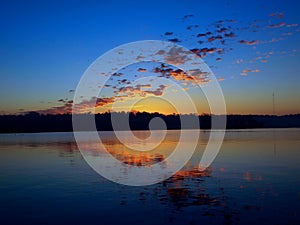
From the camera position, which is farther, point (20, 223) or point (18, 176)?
point (18, 176)

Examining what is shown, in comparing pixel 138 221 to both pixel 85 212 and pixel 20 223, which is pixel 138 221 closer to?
pixel 85 212

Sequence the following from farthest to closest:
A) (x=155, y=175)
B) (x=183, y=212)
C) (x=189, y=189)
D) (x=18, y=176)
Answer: (x=18, y=176)
(x=155, y=175)
(x=189, y=189)
(x=183, y=212)

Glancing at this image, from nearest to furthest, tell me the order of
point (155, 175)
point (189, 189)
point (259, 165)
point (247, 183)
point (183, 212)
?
1. point (183, 212)
2. point (189, 189)
3. point (247, 183)
4. point (155, 175)
5. point (259, 165)

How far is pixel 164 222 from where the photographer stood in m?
14.1

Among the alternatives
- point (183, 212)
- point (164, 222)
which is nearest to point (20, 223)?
point (164, 222)

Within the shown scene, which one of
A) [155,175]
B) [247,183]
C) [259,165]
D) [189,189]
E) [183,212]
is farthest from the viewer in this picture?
[259,165]

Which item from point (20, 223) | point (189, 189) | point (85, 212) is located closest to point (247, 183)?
point (189, 189)

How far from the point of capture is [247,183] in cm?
2262

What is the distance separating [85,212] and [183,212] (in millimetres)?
5044

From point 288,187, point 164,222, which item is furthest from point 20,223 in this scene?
point 288,187

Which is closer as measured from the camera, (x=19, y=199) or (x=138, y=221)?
(x=138, y=221)

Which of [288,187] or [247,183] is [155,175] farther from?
[288,187]

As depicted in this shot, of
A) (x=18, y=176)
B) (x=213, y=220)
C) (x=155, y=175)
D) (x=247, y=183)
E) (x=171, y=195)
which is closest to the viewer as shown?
(x=213, y=220)

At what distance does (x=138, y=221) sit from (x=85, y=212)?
330cm
